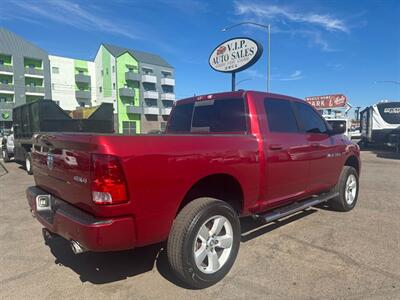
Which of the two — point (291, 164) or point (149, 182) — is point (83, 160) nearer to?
point (149, 182)

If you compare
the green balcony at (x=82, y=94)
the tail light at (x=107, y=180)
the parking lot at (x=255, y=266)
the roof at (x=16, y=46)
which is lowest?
the parking lot at (x=255, y=266)

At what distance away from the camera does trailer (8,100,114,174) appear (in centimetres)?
1073

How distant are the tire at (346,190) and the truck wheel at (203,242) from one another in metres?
2.97

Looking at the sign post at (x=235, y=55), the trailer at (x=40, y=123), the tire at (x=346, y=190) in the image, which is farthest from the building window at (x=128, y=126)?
the tire at (x=346, y=190)

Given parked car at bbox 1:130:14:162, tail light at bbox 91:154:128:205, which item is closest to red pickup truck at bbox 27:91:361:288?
tail light at bbox 91:154:128:205

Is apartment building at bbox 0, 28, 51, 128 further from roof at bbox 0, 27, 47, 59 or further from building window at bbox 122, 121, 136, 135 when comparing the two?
building window at bbox 122, 121, 136, 135

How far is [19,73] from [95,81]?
13151 millimetres

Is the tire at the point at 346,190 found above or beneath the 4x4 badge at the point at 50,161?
beneath

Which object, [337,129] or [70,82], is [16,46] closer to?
[70,82]

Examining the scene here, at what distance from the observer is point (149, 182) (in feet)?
8.90

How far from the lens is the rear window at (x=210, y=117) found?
13.5 feet

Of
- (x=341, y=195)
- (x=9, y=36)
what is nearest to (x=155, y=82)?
(x=9, y=36)

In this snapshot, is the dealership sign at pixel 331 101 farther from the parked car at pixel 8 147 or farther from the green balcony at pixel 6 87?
the green balcony at pixel 6 87

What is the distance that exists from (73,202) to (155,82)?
61.6 m
